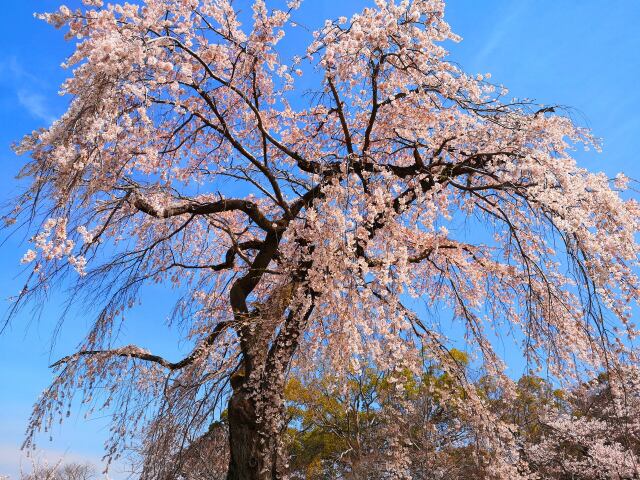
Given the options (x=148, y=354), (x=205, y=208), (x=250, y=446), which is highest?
(x=205, y=208)

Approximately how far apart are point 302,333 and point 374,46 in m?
2.90

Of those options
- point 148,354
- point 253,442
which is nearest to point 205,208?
point 148,354

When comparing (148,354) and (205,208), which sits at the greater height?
(205,208)

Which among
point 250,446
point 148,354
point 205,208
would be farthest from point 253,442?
point 205,208

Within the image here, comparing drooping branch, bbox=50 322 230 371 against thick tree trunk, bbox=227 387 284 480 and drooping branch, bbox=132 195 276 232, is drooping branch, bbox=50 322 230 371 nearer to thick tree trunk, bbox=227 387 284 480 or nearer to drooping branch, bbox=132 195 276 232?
thick tree trunk, bbox=227 387 284 480

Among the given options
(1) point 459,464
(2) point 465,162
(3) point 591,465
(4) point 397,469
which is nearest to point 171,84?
(2) point 465,162

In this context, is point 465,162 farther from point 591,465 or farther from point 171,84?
point 591,465

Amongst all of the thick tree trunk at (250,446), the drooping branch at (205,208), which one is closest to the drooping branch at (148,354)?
the thick tree trunk at (250,446)

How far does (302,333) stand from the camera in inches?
203

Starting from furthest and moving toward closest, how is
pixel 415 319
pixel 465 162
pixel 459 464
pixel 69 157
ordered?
pixel 459 464
pixel 415 319
pixel 465 162
pixel 69 157

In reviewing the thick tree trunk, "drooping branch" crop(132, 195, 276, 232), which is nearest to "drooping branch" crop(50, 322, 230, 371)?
the thick tree trunk

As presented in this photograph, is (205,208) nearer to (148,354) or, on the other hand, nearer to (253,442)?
(148,354)

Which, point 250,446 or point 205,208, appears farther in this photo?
point 205,208

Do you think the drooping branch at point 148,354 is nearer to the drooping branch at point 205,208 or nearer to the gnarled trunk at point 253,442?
the gnarled trunk at point 253,442
